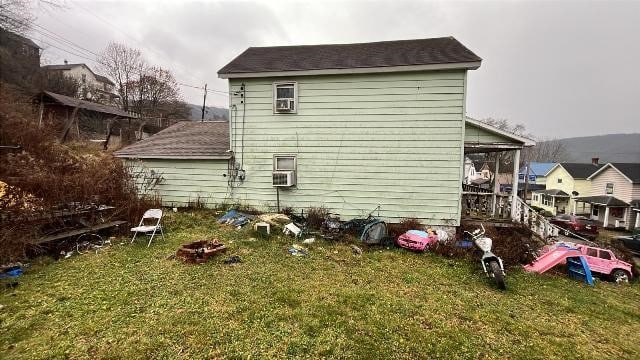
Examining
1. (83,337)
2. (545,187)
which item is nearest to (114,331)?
(83,337)

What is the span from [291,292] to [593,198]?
4203 cm

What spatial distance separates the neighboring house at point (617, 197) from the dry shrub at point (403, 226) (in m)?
33.4

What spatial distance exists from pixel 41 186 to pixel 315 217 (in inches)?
292

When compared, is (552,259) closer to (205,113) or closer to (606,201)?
(606,201)

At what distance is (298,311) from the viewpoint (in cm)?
470

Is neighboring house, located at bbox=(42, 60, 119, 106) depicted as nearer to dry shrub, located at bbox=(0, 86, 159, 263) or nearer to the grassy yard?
dry shrub, located at bbox=(0, 86, 159, 263)

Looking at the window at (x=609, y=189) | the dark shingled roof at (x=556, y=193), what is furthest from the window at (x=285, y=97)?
the dark shingled roof at (x=556, y=193)

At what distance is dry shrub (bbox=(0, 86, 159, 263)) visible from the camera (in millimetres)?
6131

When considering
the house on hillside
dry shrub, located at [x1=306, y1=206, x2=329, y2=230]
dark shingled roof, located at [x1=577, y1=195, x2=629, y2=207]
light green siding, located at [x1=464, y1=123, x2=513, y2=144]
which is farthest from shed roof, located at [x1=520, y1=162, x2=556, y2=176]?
dry shrub, located at [x1=306, y1=206, x2=329, y2=230]

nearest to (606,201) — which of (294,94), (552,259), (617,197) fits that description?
(617,197)

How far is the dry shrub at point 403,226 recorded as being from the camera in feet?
29.5

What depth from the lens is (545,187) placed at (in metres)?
44.3

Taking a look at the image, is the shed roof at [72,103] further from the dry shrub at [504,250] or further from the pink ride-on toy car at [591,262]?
the pink ride-on toy car at [591,262]

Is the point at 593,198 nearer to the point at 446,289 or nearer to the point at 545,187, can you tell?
the point at 545,187
